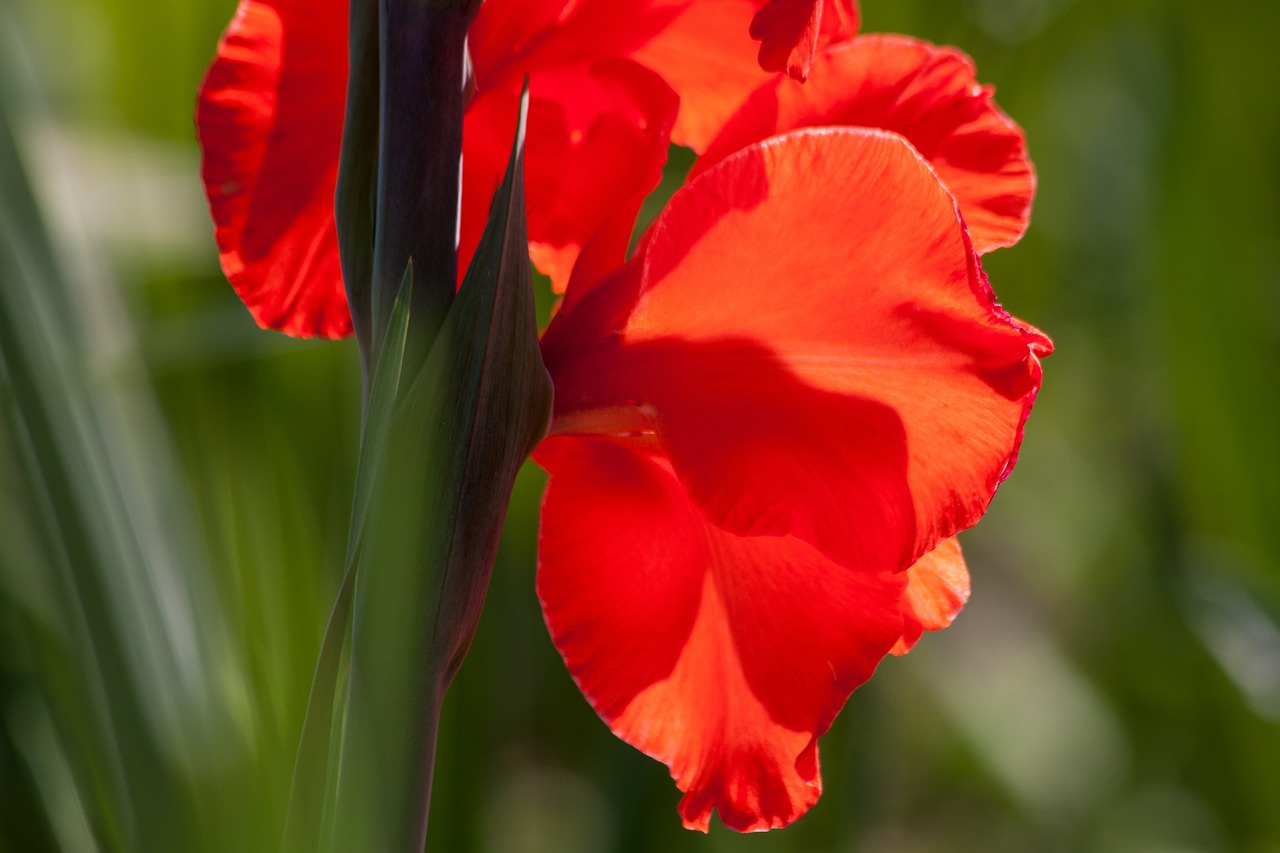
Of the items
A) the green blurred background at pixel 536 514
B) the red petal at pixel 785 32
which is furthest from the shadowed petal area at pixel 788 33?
the green blurred background at pixel 536 514

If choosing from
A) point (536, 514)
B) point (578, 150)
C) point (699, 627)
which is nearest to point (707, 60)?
point (578, 150)

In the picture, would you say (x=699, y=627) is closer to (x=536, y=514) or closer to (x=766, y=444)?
(x=766, y=444)

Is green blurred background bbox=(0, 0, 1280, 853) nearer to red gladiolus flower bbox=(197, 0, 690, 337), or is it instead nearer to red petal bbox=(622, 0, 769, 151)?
red gladiolus flower bbox=(197, 0, 690, 337)

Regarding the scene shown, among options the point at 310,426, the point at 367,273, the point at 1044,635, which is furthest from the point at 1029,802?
the point at 367,273

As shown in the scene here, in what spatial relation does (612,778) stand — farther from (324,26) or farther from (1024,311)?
(1024,311)

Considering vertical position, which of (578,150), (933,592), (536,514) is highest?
(578,150)

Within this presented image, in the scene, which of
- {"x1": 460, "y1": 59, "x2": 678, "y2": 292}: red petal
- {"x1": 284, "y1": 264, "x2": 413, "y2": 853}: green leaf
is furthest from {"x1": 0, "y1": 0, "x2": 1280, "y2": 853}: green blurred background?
{"x1": 460, "y1": 59, "x2": 678, "y2": 292}: red petal

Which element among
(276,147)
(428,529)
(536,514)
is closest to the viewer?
(428,529)
